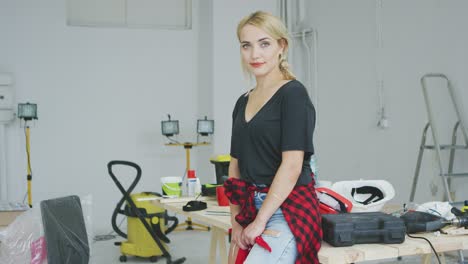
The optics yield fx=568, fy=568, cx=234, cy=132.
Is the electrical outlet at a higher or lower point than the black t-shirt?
lower

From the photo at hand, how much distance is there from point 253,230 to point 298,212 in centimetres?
14

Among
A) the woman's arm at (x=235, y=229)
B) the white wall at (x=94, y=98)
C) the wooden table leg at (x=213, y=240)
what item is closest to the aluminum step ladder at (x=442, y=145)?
the wooden table leg at (x=213, y=240)

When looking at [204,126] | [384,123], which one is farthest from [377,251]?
[204,126]

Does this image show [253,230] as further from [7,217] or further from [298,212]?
[7,217]

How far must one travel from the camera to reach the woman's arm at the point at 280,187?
1561 millimetres

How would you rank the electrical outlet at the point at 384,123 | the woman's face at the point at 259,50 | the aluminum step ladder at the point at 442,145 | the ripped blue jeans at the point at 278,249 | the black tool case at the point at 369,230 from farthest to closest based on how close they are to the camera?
the electrical outlet at the point at 384,123 < the aluminum step ladder at the point at 442,145 < the black tool case at the point at 369,230 < the woman's face at the point at 259,50 < the ripped blue jeans at the point at 278,249

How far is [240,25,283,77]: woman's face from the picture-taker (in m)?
1.66

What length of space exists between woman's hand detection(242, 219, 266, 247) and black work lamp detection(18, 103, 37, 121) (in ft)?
15.9

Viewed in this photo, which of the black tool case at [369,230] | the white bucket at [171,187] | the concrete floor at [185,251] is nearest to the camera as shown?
the black tool case at [369,230]

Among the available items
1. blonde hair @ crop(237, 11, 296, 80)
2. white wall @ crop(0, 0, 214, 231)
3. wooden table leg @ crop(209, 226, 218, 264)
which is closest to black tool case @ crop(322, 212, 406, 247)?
blonde hair @ crop(237, 11, 296, 80)

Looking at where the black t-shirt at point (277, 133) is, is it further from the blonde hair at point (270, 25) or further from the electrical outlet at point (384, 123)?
the electrical outlet at point (384, 123)

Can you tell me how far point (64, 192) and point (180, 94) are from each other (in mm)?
1772

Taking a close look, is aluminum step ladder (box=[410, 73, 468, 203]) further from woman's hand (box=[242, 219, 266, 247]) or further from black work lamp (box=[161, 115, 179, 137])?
woman's hand (box=[242, 219, 266, 247])

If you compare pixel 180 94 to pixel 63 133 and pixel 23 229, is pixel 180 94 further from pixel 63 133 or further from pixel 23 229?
pixel 23 229
